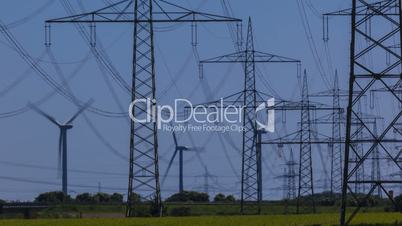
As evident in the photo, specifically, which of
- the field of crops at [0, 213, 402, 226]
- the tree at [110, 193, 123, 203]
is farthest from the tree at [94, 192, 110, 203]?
the field of crops at [0, 213, 402, 226]

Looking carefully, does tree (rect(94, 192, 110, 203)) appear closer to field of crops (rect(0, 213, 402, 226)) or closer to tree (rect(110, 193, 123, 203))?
tree (rect(110, 193, 123, 203))

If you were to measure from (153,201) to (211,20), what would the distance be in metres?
18.1

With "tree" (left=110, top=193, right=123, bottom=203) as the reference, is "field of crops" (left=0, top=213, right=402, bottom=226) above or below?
below

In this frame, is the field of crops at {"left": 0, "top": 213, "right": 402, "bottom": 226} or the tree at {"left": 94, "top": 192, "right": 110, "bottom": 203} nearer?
the field of crops at {"left": 0, "top": 213, "right": 402, "bottom": 226}

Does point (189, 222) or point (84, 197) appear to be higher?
point (84, 197)

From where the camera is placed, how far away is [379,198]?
136 metres

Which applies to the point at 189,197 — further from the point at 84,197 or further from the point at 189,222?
the point at 189,222

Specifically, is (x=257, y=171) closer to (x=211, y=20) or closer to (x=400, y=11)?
(x=211, y=20)

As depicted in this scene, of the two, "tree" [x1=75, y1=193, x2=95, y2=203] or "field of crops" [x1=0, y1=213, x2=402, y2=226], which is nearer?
"field of crops" [x1=0, y1=213, x2=402, y2=226]

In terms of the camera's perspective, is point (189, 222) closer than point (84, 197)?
Yes

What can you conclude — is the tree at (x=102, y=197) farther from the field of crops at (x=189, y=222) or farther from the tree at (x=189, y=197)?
the field of crops at (x=189, y=222)

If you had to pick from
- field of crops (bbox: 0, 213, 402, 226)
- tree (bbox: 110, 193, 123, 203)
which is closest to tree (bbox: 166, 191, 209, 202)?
tree (bbox: 110, 193, 123, 203)

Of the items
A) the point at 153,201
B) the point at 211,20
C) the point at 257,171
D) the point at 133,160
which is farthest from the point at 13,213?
the point at 211,20

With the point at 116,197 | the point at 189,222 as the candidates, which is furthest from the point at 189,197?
the point at 189,222
